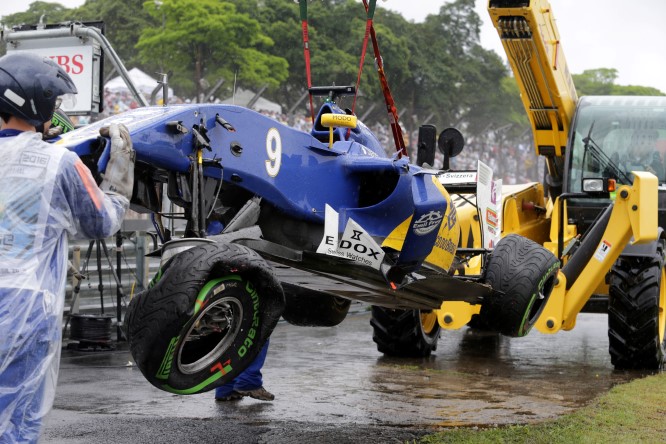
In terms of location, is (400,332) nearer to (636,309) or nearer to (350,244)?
(636,309)

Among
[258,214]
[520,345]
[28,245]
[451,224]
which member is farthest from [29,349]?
[520,345]

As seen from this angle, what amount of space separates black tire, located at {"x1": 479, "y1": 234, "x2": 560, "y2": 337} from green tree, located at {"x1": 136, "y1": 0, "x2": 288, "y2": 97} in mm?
24860

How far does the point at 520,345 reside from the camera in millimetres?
13773

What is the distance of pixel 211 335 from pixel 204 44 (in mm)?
28827

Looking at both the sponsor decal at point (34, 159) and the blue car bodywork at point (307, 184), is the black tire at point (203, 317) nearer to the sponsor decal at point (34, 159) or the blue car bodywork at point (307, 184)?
the blue car bodywork at point (307, 184)

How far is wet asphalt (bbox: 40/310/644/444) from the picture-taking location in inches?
288

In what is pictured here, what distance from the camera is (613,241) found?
10.2 m

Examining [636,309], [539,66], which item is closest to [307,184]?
[636,309]

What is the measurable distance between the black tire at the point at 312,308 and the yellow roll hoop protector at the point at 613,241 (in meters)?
2.26

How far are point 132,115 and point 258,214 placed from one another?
3.28 ft

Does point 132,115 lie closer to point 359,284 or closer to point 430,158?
point 359,284

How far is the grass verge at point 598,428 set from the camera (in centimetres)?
706

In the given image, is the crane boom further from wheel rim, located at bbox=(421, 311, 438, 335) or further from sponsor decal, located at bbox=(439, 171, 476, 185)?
wheel rim, located at bbox=(421, 311, 438, 335)

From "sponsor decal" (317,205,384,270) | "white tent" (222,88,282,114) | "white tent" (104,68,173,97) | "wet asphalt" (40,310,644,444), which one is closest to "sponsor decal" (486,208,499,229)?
"wet asphalt" (40,310,644,444)
